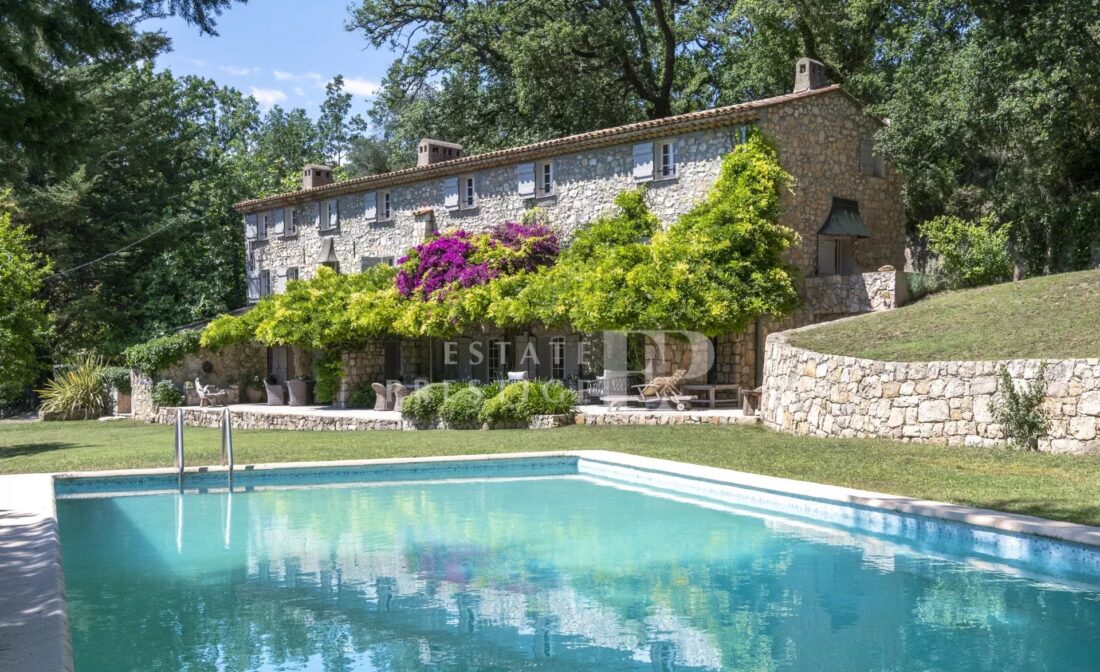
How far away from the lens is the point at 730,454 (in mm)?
14562

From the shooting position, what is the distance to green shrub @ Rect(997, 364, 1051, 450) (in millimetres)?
13500

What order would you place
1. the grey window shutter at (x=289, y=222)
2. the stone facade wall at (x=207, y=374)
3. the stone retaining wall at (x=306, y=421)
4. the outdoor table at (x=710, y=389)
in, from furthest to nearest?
1. the grey window shutter at (x=289, y=222)
2. the stone facade wall at (x=207, y=374)
3. the outdoor table at (x=710, y=389)
4. the stone retaining wall at (x=306, y=421)

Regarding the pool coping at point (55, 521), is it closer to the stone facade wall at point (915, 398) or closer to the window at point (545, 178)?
the stone facade wall at point (915, 398)

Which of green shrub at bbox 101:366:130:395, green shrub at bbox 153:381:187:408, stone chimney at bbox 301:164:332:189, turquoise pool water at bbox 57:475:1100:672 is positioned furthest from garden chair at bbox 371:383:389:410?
turquoise pool water at bbox 57:475:1100:672

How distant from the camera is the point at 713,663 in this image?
6148 mm

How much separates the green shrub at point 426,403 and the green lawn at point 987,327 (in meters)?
7.83

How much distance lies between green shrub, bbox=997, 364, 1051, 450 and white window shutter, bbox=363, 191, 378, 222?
71.5 feet

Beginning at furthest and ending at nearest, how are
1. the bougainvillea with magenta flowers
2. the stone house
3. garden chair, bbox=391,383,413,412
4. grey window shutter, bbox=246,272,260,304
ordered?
grey window shutter, bbox=246,272,260,304 → the bougainvillea with magenta flowers → garden chair, bbox=391,383,413,412 → the stone house

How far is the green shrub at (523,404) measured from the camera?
2031 cm

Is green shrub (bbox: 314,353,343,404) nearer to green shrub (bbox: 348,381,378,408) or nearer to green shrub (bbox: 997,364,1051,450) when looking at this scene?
green shrub (bbox: 348,381,378,408)

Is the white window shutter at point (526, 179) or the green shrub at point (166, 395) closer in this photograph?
the white window shutter at point (526, 179)

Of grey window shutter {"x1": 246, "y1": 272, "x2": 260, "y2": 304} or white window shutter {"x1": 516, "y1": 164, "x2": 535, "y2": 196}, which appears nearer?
white window shutter {"x1": 516, "y1": 164, "x2": 535, "y2": 196}

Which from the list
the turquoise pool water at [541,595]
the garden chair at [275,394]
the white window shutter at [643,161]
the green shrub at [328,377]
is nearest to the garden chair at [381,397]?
the green shrub at [328,377]

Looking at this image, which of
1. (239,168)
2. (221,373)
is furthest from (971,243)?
(239,168)
